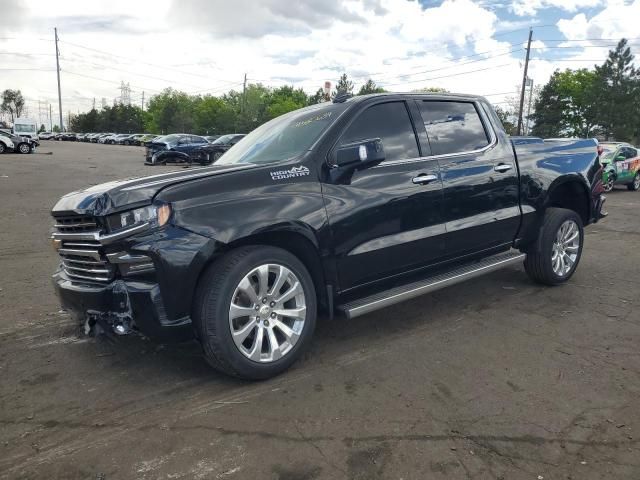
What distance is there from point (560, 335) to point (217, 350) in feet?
9.19

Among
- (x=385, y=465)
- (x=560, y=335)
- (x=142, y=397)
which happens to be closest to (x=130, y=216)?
(x=142, y=397)

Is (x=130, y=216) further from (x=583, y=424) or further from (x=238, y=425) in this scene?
(x=583, y=424)

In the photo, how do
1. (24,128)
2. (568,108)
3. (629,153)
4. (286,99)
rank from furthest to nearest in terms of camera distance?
1. (286,99)
2. (568,108)
3. (24,128)
4. (629,153)

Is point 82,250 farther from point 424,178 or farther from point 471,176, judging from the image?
point 471,176

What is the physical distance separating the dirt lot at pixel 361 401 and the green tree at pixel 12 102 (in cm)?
13021

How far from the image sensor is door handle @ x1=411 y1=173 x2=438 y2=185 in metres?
4.16

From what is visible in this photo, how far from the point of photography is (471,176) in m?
4.58

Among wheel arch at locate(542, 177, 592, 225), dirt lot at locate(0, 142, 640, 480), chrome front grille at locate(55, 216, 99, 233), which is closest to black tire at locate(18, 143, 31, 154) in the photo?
dirt lot at locate(0, 142, 640, 480)

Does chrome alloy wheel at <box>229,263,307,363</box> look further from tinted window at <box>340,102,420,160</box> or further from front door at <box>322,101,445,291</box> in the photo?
tinted window at <box>340,102,420,160</box>

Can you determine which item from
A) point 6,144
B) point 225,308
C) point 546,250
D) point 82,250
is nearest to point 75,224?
point 82,250

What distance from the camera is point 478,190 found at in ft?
15.2

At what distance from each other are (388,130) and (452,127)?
2.67ft

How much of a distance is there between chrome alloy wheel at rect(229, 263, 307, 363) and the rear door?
1.58 meters

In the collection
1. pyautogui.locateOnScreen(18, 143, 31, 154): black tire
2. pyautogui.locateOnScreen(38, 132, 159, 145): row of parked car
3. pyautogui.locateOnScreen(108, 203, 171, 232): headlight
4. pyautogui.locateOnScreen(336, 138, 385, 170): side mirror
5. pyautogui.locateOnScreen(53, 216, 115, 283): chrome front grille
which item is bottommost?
pyautogui.locateOnScreen(53, 216, 115, 283): chrome front grille
